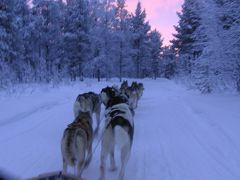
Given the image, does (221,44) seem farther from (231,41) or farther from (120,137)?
(120,137)

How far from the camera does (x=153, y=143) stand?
27.9 feet

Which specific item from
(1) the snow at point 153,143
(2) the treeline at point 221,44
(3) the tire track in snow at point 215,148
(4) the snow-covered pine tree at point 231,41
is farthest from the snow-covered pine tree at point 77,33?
(3) the tire track in snow at point 215,148

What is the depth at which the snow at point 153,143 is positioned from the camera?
6.20 metres

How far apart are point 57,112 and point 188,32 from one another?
35.1m

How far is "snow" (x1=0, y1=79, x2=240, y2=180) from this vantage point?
244 inches

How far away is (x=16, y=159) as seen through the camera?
266 inches

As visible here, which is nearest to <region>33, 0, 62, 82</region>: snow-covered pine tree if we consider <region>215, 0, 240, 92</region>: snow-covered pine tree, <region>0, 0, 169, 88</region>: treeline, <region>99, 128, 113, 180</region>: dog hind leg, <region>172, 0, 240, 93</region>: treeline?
<region>0, 0, 169, 88</region>: treeline

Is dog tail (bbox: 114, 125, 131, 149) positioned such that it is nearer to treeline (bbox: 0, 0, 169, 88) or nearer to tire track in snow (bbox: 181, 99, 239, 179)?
tire track in snow (bbox: 181, 99, 239, 179)

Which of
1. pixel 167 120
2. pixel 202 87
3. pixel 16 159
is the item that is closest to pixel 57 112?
pixel 167 120

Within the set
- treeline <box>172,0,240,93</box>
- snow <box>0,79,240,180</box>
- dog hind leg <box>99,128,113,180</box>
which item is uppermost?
treeline <box>172,0,240,93</box>

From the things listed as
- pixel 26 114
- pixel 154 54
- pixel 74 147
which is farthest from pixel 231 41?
pixel 154 54

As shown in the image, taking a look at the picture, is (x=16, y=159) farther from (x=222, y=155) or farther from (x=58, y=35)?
(x=58, y=35)

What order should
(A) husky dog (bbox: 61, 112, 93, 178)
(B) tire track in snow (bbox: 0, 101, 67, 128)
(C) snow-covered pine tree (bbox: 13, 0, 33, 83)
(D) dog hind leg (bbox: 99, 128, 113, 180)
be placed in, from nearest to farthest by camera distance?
1. (A) husky dog (bbox: 61, 112, 93, 178)
2. (D) dog hind leg (bbox: 99, 128, 113, 180)
3. (B) tire track in snow (bbox: 0, 101, 67, 128)
4. (C) snow-covered pine tree (bbox: 13, 0, 33, 83)

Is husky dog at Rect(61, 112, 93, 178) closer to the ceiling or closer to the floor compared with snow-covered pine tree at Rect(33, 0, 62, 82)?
closer to the floor
